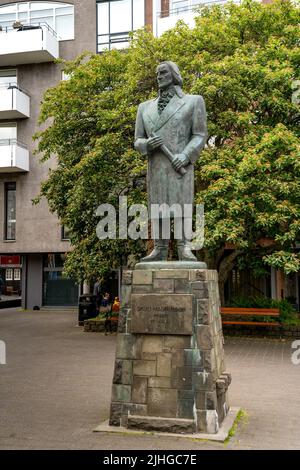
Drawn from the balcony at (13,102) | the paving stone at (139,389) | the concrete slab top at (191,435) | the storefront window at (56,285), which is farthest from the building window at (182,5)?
the concrete slab top at (191,435)

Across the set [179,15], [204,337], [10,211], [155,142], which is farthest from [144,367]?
[10,211]

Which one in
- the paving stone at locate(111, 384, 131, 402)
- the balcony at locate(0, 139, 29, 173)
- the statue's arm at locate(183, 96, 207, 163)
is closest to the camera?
the paving stone at locate(111, 384, 131, 402)

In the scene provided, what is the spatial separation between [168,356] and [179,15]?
803 inches

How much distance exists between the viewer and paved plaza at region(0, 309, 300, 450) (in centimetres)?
659

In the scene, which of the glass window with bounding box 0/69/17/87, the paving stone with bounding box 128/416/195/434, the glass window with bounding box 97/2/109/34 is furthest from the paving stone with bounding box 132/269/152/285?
the glass window with bounding box 0/69/17/87

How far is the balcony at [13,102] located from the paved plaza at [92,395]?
1376cm

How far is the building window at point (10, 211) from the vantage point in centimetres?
2816

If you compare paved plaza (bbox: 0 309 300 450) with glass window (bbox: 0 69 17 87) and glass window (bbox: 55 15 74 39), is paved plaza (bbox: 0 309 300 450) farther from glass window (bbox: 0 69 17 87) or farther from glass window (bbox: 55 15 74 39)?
glass window (bbox: 55 15 74 39)

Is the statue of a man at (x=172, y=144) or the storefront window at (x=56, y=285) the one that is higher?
the statue of a man at (x=172, y=144)

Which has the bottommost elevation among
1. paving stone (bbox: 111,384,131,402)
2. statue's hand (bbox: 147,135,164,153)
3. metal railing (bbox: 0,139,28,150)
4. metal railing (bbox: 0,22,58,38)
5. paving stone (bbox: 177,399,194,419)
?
paving stone (bbox: 177,399,194,419)

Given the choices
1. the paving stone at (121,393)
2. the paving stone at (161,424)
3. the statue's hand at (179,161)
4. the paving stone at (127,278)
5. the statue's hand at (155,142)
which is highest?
the statue's hand at (155,142)

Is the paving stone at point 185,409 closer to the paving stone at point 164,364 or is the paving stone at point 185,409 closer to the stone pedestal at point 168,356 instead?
the stone pedestal at point 168,356

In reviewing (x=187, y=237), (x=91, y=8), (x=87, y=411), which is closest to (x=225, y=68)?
(x=187, y=237)
